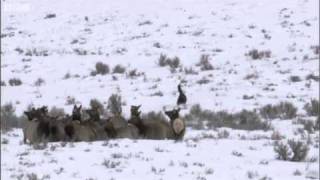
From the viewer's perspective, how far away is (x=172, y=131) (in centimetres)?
1156

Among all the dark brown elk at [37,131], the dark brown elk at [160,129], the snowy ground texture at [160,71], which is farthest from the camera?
the dark brown elk at [160,129]

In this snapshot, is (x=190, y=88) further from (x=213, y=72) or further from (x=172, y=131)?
(x=172, y=131)

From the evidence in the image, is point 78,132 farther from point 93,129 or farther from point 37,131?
point 37,131

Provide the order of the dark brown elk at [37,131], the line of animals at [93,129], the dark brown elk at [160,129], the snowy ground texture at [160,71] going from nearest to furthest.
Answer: the snowy ground texture at [160,71] → the dark brown elk at [37,131] → the line of animals at [93,129] → the dark brown elk at [160,129]

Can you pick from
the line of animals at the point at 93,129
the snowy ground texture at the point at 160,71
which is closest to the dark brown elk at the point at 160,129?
the line of animals at the point at 93,129

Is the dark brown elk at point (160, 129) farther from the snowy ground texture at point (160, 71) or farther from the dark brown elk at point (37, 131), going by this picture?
the dark brown elk at point (37, 131)

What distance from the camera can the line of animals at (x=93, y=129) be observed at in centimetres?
1091

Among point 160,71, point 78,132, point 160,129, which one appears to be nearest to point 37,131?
point 78,132

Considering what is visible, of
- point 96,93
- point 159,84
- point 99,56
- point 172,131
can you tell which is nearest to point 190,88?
point 159,84

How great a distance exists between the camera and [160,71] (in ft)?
70.6

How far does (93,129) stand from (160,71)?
1042 centimetres

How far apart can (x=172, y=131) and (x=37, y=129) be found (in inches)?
80.5

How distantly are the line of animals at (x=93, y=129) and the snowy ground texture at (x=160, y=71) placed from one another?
0.42 metres

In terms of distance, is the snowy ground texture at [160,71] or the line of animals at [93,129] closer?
the snowy ground texture at [160,71]
